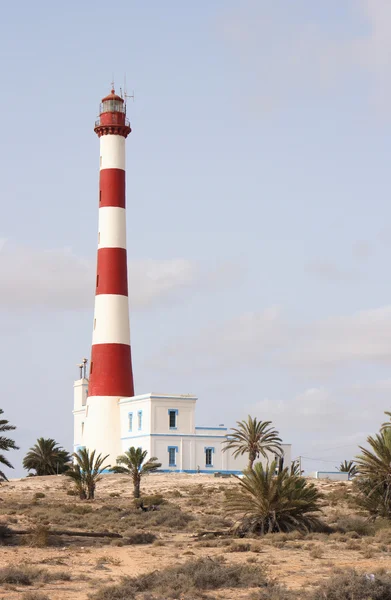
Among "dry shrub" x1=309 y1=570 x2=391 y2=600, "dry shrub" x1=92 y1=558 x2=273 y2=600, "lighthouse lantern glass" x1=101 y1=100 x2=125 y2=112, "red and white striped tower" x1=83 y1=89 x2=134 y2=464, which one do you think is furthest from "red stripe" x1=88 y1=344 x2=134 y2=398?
"dry shrub" x1=309 y1=570 x2=391 y2=600

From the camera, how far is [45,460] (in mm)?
67750

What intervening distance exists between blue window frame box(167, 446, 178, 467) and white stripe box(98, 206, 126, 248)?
13055 millimetres

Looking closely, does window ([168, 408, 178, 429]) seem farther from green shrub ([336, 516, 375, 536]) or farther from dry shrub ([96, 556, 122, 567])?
dry shrub ([96, 556, 122, 567])

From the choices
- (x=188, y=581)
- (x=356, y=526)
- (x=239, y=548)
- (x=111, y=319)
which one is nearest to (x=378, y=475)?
(x=356, y=526)

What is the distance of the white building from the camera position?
60.1 metres

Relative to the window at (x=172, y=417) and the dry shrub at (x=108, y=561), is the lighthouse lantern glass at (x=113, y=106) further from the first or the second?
the dry shrub at (x=108, y=561)

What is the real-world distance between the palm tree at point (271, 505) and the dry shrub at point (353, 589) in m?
10.8

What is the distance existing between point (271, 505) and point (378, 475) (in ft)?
18.4

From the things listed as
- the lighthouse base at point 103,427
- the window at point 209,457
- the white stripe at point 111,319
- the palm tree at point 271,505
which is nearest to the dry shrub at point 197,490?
the window at point 209,457

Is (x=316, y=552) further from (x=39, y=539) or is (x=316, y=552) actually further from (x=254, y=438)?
(x=254, y=438)

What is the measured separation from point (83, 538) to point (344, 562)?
870 cm

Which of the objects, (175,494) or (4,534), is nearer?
(4,534)

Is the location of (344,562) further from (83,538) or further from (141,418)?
(141,418)

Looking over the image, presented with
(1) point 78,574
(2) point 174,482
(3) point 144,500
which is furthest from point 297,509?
(2) point 174,482
